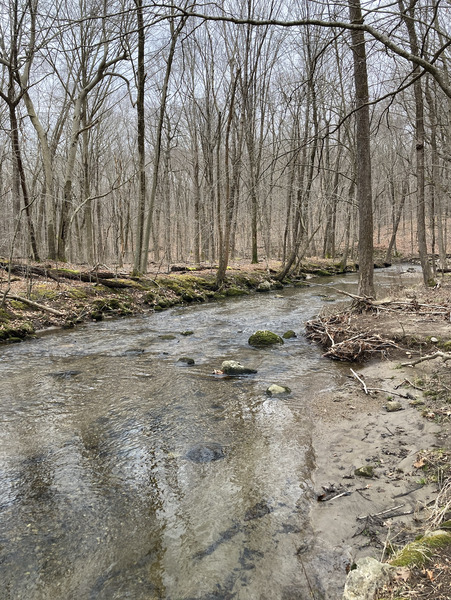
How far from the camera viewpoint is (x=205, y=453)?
425cm

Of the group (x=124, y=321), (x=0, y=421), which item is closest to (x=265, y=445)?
(x=0, y=421)

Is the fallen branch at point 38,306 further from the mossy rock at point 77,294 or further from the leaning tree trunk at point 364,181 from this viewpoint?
the leaning tree trunk at point 364,181

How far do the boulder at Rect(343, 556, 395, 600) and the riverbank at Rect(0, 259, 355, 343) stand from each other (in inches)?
373

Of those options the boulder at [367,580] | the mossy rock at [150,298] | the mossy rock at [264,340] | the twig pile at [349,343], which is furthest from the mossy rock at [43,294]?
the boulder at [367,580]

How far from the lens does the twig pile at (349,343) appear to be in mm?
7188

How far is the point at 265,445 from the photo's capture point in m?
4.41

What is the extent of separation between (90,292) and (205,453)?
1024 centimetres

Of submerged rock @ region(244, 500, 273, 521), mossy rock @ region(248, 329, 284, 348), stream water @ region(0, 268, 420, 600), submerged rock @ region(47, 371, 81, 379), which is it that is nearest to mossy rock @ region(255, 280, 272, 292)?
mossy rock @ region(248, 329, 284, 348)

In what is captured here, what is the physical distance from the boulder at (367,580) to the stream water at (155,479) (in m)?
0.44

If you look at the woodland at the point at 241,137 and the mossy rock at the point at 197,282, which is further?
the mossy rock at the point at 197,282

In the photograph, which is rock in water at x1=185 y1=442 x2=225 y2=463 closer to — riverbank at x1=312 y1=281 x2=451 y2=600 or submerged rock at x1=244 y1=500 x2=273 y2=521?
submerged rock at x1=244 y1=500 x2=273 y2=521

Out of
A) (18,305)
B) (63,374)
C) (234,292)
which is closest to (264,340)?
(63,374)

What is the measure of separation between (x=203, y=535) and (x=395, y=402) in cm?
324

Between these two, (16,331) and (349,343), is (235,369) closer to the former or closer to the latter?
(349,343)
